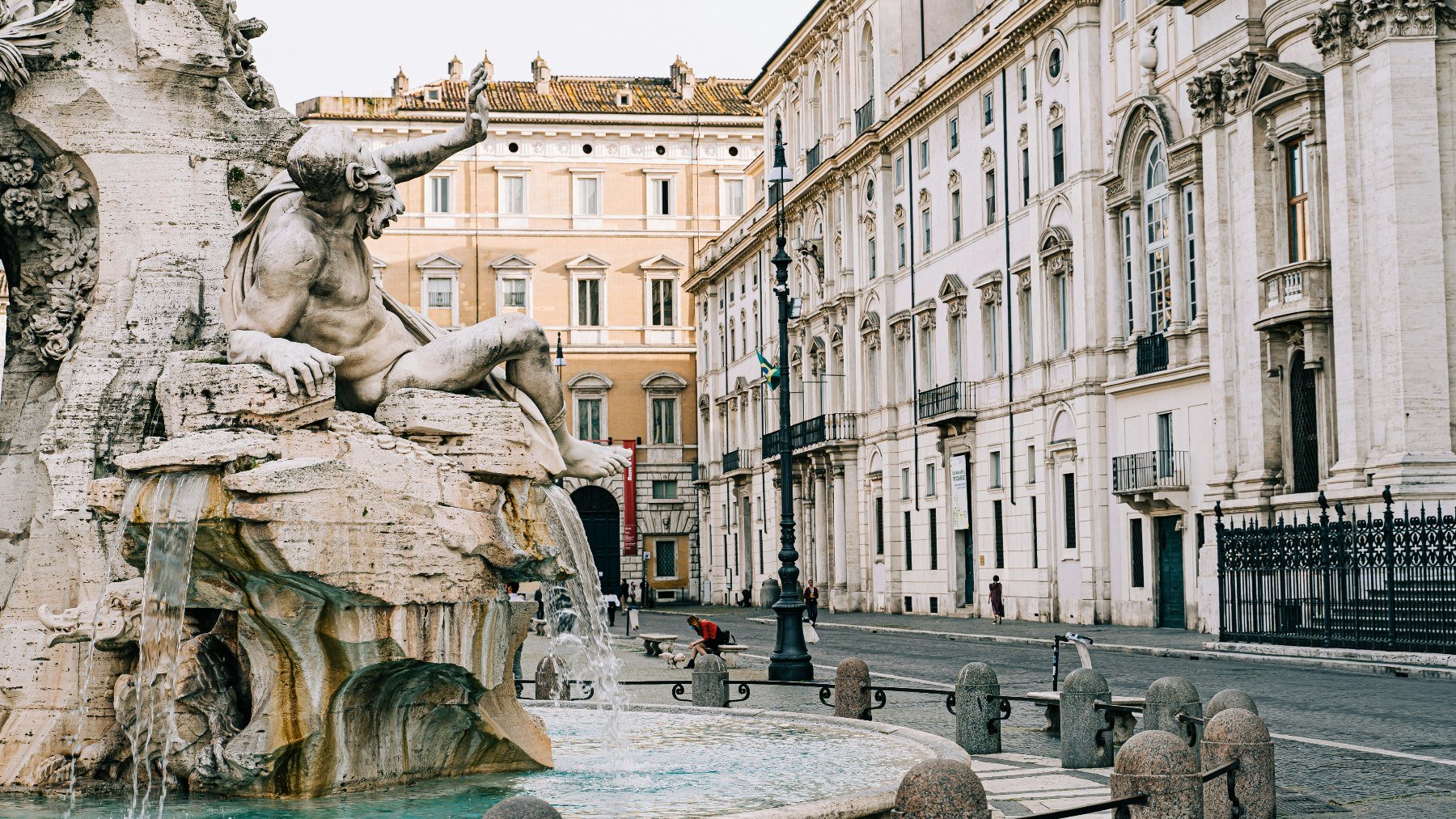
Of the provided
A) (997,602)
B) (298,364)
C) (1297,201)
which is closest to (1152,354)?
(1297,201)

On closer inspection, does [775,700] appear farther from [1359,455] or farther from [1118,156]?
[1118,156]

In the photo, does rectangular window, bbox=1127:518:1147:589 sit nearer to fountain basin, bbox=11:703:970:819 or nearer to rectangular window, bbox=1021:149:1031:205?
rectangular window, bbox=1021:149:1031:205

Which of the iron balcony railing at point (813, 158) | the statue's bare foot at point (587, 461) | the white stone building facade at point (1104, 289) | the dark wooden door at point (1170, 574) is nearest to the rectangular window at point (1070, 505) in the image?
the white stone building facade at point (1104, 289)

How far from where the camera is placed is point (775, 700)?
17.4m

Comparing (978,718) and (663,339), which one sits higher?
(663,339)

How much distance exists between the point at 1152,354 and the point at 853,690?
77.9 feet

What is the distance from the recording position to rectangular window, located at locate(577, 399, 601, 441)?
232 feet

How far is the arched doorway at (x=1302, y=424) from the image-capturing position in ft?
98.1

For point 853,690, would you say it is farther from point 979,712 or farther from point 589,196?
point 589,196

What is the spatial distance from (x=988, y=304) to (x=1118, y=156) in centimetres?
776

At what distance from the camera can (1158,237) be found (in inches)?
1378

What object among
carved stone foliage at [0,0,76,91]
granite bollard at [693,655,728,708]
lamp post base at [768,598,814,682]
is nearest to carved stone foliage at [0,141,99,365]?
carved stone foliage at [0,0,76,91]

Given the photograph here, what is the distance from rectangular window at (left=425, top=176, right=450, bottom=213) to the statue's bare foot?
63937mm

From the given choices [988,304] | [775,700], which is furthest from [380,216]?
[988,304]
